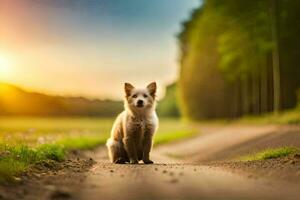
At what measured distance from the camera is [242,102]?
56.4 m

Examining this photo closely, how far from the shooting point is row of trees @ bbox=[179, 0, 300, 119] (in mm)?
38438

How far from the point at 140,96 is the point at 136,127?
718 mm

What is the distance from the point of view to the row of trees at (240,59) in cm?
3844

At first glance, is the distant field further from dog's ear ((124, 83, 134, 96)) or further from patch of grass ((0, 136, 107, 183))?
dog's ear ((124, 83, 134, 96))

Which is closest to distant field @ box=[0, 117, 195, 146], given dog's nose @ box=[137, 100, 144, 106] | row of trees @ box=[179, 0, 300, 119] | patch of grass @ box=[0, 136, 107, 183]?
patch of grass @ box=[0, 136, 107, 183]

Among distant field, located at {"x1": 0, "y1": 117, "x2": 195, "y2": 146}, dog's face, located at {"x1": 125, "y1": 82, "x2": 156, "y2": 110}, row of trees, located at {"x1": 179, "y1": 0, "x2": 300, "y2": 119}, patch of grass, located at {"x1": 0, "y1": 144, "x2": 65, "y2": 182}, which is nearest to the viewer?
patch of grass, located at {"x1": 0, "y1": 144, "x2": 65, "y2": 182}

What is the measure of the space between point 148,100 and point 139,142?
38.8 inches

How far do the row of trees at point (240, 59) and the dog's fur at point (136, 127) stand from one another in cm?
2224

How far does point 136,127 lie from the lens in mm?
14352

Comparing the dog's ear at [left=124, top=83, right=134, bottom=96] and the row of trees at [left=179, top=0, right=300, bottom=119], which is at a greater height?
the row of trees at [left=179, top=0, right=300, bottom=119]

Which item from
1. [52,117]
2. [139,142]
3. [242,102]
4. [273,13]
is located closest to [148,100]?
[139,142]

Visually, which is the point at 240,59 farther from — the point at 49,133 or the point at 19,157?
the point at 19,157

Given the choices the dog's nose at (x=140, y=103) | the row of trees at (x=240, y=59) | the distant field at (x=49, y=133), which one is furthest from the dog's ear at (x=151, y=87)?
the row of trees at (x=240, y=59)

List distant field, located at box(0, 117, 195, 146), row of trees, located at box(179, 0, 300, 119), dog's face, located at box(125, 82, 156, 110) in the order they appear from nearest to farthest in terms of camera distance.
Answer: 1. dog's face, located at box(125, 82, 156, 110)
2. distant field, located at box(0, 117, 195, 146)
3. row of trees, located at box(179, 0, 300, 119)
